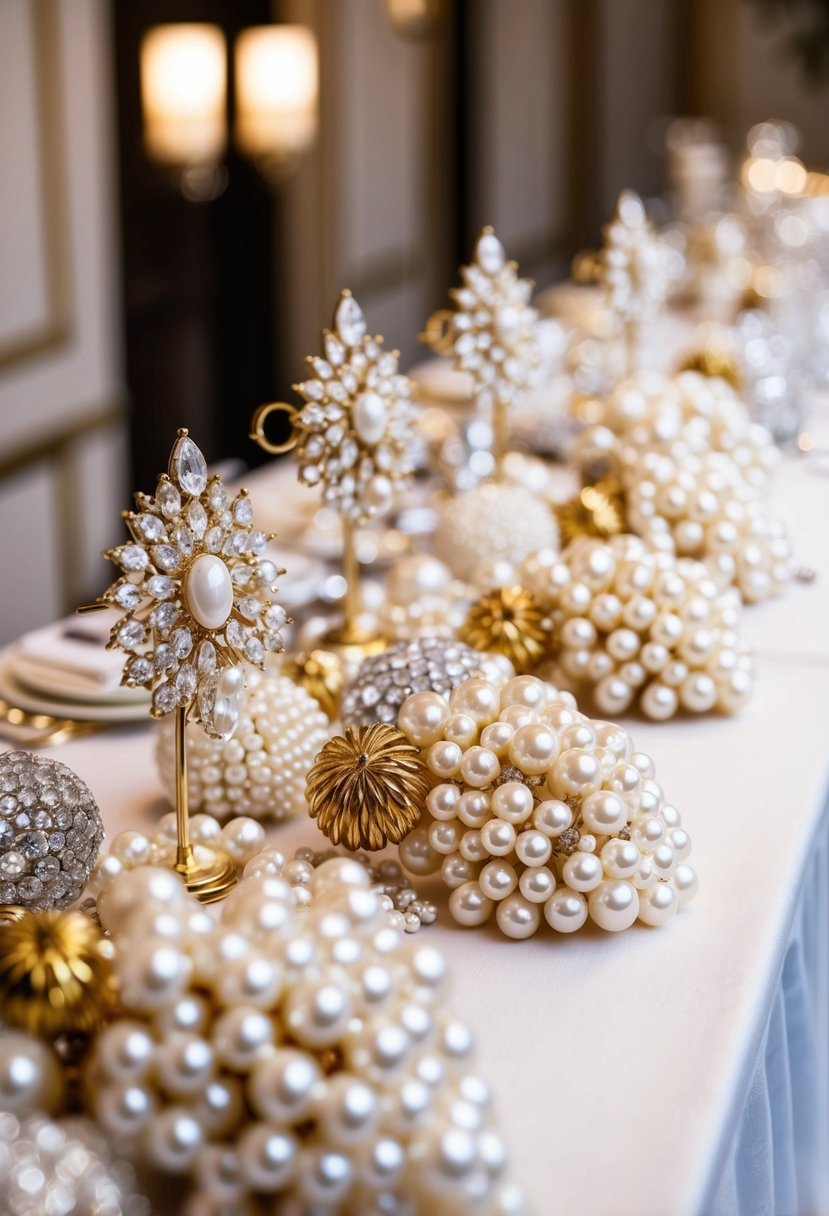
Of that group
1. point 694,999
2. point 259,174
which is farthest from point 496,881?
point 259,174

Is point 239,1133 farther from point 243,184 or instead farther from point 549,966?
point 243,184

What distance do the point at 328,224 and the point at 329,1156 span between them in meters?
3.62

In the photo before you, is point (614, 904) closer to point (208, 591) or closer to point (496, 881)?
point (496, 881)

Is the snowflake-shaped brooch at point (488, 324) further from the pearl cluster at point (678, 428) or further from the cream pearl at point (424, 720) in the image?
the cream pearl at point (424, 720)

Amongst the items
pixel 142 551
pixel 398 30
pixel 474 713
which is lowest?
pixel 474 713

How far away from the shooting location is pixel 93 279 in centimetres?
295

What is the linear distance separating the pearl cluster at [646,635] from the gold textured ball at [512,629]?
0.02 meters

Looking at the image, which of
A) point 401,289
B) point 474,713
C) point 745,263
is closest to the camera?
point 474,713

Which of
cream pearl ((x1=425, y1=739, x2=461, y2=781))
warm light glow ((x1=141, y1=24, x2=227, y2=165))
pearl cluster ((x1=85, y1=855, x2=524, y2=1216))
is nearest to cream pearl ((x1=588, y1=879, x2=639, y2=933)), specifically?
cream pearl ((x1=425, y1=739, x2=461, y2=781))

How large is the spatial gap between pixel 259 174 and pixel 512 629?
318cm

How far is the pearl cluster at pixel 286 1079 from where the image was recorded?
0.59 m

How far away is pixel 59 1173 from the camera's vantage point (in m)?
0.58

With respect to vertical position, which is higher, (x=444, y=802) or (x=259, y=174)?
(x=259, y=174)

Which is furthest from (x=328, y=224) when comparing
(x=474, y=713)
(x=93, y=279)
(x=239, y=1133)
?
(x=239, y=1133)
